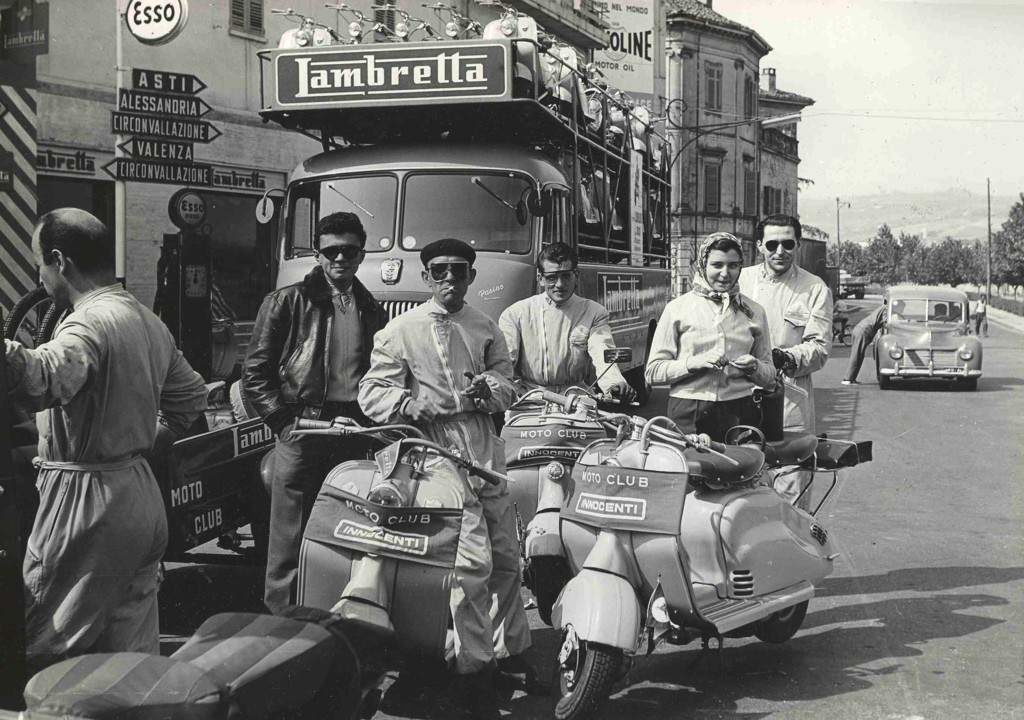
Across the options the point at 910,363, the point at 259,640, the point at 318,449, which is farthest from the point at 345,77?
the point at 910,363

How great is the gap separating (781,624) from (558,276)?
2218 mm

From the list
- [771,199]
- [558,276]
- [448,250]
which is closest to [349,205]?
[558,276]

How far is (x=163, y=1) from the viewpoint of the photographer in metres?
13.1

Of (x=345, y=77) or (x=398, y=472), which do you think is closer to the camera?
(x=398, y=472)

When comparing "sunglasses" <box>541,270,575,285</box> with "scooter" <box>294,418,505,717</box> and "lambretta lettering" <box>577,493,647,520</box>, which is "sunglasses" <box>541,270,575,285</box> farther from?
"scooter" <box>294,418,505,717</box>

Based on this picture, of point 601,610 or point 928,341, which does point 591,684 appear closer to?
point 601,610

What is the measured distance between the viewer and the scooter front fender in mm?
4344

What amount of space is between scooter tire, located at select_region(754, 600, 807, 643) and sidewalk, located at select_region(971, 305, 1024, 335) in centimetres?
3670

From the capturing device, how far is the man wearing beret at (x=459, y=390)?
4863 mm

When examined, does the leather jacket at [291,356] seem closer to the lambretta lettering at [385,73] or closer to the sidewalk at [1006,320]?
the lambretta lettering at [385,73]

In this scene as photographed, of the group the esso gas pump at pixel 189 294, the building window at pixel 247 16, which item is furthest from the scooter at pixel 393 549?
the building window at pixel 247 16

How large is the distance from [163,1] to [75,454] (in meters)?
10.4


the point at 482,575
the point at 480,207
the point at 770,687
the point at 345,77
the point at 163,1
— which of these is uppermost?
the point at 163,1

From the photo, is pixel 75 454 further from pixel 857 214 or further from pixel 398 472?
pixel 857 214
